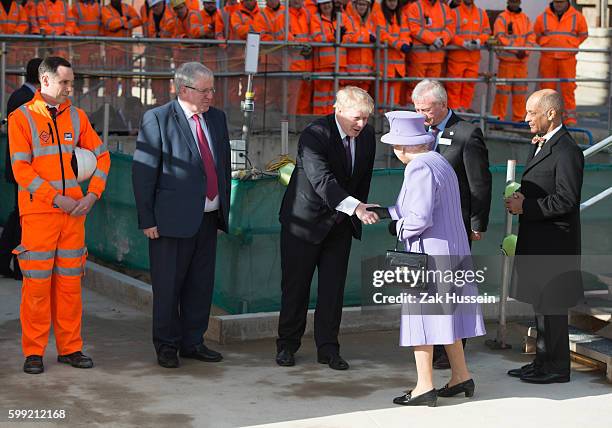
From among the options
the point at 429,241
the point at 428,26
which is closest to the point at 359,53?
the point at 428,26

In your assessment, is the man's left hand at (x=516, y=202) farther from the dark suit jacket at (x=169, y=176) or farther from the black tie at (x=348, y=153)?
the dark suit jacket at (x=169, y=176)

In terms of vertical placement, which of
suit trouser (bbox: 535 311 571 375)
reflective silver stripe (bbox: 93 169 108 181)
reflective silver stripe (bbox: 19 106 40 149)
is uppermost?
reflective silver stripe (bbox: 19 106 40 149)

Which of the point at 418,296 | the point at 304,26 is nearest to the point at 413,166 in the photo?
the point at 418,296

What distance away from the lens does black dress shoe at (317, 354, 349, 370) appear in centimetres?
769

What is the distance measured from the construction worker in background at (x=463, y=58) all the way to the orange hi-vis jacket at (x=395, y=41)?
2.41 ft

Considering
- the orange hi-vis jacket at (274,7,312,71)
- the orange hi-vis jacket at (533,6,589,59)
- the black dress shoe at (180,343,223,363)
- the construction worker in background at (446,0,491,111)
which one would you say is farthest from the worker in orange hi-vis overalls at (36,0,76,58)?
the black dress shoe at (180,343,223,363)

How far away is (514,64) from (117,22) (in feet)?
18.2

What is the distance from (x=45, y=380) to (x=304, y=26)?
996 centimetres

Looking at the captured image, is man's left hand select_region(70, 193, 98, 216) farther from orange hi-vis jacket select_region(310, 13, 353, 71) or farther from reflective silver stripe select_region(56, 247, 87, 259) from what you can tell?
orange hi-vis jacket select_region(310, 13, 353, 71)

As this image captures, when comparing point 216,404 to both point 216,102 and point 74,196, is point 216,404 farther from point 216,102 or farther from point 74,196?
point 216,102

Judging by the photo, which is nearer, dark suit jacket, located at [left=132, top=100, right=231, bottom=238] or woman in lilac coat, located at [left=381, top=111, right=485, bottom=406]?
woman in lilac coat, located at [left=381, top=111, right=485, bottom=406]

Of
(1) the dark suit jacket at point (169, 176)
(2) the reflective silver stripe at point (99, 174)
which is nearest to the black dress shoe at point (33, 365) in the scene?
(1) the dark suit jacket at point (169, 176)

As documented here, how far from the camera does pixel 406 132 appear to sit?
670cm

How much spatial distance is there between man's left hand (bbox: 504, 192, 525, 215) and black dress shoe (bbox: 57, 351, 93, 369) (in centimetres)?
278
